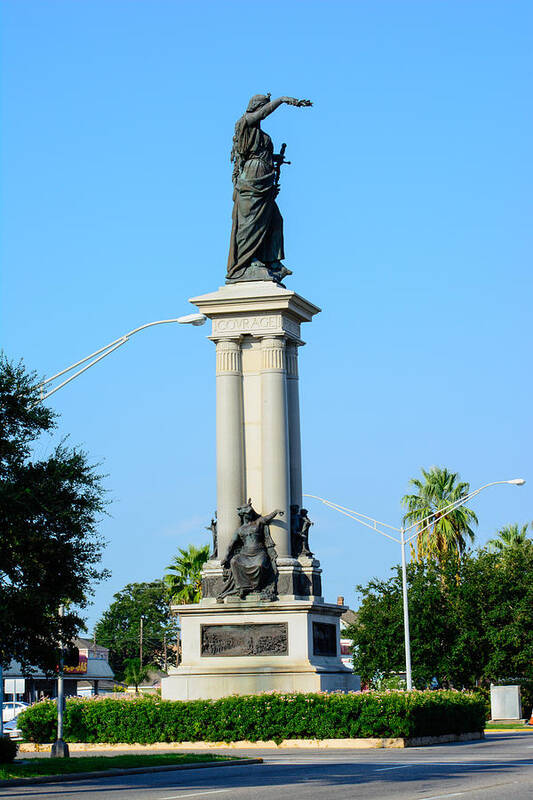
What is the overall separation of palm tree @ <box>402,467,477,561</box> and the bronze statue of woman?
34.6 m

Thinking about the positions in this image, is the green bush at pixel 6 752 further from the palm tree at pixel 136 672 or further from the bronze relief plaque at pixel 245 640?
the palm tree at pixel 136 672

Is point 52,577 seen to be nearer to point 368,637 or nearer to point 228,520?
Answer: point 228,520

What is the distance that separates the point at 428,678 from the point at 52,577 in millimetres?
36719

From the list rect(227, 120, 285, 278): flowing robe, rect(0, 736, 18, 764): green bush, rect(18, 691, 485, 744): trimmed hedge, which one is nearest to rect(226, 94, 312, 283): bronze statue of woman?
rect(227, 120, 285, 278): flowing robe

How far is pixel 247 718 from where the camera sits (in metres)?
29.2

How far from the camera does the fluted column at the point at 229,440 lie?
108 ft

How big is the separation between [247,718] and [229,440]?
733 cm

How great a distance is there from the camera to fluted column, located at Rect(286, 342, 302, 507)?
111 ft

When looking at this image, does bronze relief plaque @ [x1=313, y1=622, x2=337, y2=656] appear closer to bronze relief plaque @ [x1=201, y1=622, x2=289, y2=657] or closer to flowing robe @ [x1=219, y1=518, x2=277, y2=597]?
bronze relief plaque @ [x1=201, y1=622, x2=289, y2=657]

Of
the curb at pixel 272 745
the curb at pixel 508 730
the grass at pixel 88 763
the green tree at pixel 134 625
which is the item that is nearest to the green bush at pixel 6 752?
the grass at pixel 88 763

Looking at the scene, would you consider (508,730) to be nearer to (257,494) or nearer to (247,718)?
(257,494)

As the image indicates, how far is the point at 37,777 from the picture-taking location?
2078cm

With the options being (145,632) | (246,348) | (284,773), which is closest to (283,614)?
(246,348)

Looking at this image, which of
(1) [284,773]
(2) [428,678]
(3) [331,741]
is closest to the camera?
(1) [284,773]
